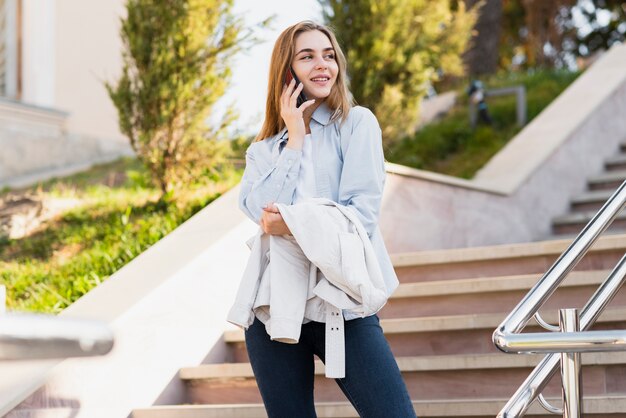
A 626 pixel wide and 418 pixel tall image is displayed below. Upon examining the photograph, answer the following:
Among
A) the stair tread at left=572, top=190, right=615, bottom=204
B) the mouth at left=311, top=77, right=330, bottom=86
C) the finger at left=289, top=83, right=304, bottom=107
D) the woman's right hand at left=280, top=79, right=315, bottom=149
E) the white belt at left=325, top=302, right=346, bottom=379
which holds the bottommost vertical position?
the white belt at left=325, top=302, right=346, bottom=379

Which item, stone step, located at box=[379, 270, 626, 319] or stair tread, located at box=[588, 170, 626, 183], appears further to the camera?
stair tread, located at box=[588, 170, 626, 183]

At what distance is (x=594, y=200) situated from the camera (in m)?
6.91

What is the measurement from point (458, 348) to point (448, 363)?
1.16ft

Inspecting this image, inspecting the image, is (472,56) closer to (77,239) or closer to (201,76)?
(201,76)

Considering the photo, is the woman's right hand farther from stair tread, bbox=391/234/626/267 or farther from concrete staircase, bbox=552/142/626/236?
concrete staircase, bbox=552/142/626/236

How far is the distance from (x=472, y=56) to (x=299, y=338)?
34.6 ft

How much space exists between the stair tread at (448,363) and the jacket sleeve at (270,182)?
5.11ft

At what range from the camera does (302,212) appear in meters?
2.40

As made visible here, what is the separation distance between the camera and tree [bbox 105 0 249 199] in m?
6.11

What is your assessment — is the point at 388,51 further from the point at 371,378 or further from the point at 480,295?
the point at 371,378

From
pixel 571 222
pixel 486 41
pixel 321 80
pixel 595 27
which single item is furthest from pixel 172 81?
pixel 595 27

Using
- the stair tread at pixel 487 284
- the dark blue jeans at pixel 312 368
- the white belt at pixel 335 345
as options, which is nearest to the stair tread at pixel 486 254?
the stair tread at pixel 487 284

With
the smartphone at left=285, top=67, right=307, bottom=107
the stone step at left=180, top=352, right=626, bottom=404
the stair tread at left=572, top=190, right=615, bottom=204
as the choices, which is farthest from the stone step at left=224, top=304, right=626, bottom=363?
the stair tread at left=572, top=190, right=615, bottom=204

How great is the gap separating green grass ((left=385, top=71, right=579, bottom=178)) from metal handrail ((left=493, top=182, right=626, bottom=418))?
4896 mm
